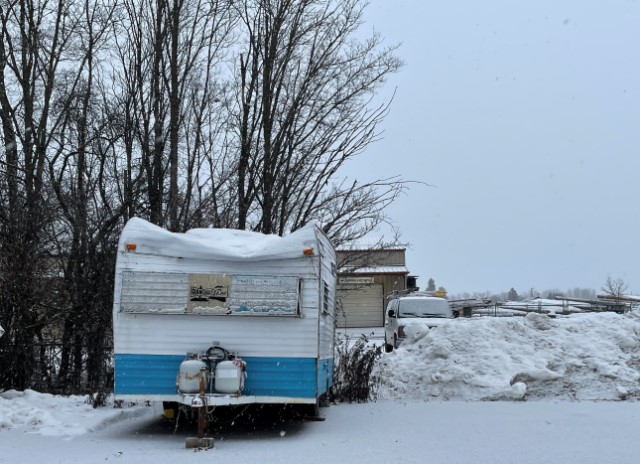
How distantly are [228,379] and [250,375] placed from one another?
0.38 meters

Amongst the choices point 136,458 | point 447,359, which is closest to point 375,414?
point 447,359

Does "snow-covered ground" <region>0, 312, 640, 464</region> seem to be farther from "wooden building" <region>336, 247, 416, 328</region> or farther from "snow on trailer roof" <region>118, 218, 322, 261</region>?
"wooden building" <region>336, 247, 416, 328</region>

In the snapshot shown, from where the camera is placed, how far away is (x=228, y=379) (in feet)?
31.3

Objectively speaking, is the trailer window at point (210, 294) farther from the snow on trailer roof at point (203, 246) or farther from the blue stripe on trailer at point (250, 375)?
the blue stripe on trailer at point (250, 375)

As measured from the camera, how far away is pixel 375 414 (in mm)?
12578

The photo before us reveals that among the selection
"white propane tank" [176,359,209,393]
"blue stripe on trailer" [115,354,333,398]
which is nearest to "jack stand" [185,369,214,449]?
"white propane tank" [176,359,209,393]

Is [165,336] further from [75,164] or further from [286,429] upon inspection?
[75,164]

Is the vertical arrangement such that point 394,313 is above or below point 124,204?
below

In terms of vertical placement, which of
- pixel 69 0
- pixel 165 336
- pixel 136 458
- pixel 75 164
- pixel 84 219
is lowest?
pixel 136 458

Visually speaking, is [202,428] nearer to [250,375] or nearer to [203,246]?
[250,375]

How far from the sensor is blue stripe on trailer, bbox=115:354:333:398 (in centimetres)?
980

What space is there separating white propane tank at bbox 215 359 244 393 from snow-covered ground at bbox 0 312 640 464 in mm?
683

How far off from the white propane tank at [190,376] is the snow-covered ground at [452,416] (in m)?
0.69

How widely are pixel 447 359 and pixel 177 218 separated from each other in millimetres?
6960
